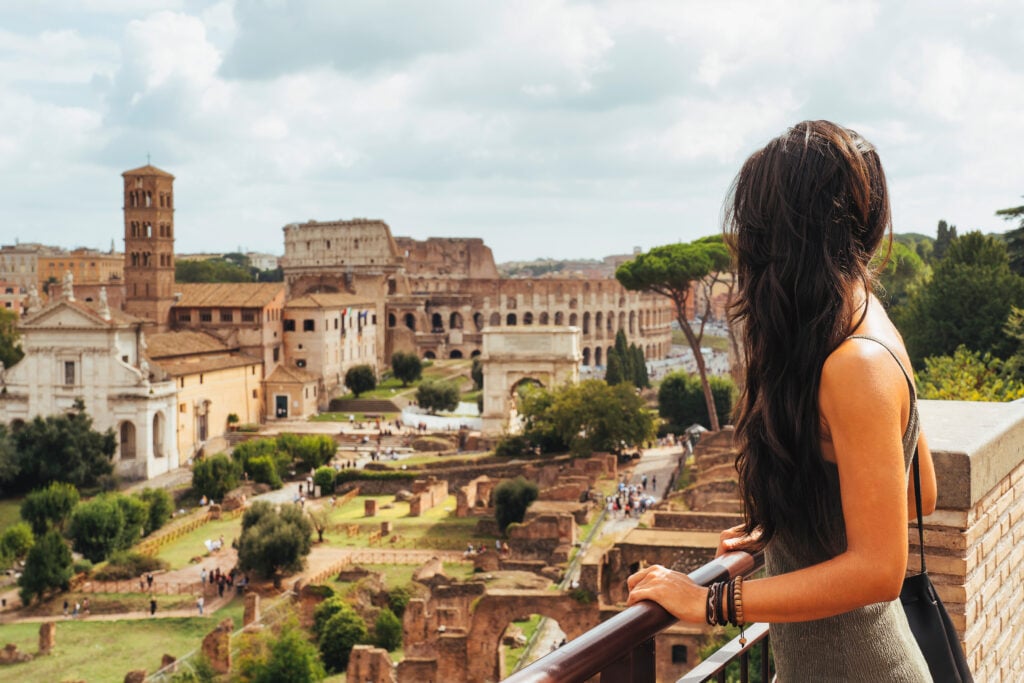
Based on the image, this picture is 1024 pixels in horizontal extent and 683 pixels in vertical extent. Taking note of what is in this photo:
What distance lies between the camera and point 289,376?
41.7 meters

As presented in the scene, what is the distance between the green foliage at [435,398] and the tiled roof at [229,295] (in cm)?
718

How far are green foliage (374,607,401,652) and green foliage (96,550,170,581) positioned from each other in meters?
7.32

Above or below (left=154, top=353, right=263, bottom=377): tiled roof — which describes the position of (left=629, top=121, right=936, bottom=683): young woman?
below

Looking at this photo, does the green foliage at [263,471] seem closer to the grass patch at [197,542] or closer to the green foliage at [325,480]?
the green foliage at [325,480]

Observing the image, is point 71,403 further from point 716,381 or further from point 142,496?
point 716,381

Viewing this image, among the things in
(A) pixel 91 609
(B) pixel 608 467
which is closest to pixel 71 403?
(A) pixel 91 609

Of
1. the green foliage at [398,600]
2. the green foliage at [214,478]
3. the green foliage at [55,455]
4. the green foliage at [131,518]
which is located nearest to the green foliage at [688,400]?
the green foliage at [214,478]

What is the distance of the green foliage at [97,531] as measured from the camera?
2325 centimetres

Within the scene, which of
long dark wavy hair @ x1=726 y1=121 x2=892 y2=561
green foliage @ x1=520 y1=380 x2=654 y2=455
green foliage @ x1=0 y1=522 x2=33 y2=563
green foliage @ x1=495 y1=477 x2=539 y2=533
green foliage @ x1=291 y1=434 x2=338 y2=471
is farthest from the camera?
green foliage @ x1=291 y1=434 x2=338 y2=471

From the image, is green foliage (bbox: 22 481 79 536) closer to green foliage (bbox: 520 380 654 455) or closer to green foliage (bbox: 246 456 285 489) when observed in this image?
green foliage (bbox: 246 456 285 489)

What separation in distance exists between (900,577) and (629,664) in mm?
484

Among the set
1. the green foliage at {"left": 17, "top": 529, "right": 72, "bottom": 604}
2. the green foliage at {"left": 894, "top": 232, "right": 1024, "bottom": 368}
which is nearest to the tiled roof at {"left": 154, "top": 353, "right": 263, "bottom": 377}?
the green foliage at {"left": 17, "top": 529, "right": 72, "bottom": 604}

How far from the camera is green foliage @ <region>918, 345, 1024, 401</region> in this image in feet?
41.0

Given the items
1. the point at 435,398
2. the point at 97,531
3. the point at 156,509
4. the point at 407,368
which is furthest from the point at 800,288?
the point at 407,368
